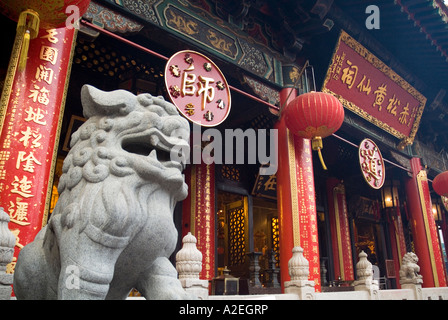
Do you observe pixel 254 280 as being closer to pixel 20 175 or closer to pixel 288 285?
pixel 288 285

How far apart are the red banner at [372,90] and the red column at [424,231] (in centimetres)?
125

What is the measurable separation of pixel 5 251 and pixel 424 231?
8813 millimetres

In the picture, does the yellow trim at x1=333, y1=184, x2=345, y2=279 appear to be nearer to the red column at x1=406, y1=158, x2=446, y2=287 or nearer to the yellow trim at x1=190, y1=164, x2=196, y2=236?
the red column at x1=406, y1=158, x2=446, y2=287

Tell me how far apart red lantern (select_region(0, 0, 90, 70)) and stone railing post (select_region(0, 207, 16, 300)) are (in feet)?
4.39

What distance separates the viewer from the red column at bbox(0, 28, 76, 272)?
2604mm

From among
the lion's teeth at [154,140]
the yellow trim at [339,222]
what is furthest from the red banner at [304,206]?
the yellow trim at [339,222]

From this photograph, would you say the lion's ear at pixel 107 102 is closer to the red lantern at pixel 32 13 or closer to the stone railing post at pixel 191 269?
the red lantern at pixel 32 13

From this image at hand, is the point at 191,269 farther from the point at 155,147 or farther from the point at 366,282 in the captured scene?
the point at 366,282

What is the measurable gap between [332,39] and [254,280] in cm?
452

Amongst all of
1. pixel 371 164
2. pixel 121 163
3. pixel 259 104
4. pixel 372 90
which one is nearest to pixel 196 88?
pixel 259 104

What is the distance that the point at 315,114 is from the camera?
185 inches

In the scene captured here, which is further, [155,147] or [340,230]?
[340,230]

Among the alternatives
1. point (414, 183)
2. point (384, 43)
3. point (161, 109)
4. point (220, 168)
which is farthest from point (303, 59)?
point (161, 109)

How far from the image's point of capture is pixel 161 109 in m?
1.68
